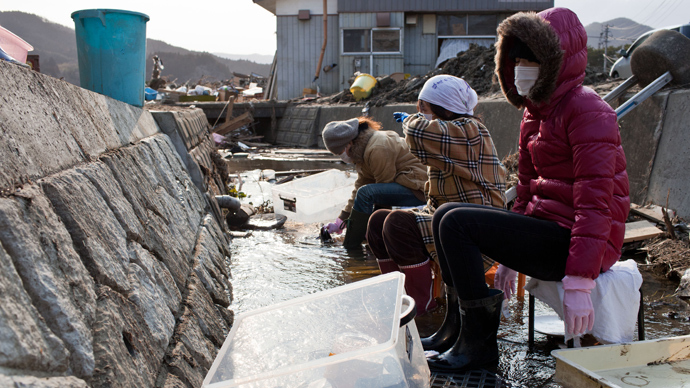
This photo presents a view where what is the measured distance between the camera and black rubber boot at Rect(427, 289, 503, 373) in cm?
215

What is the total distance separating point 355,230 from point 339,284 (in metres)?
1.01

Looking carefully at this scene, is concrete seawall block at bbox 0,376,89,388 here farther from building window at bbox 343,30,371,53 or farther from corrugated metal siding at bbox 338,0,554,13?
corrugated metal siding at bbox 338,0,554,13

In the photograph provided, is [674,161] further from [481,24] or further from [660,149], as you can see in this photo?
[481,24]

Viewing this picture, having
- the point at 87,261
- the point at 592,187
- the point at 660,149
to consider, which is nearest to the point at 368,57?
the point at 660,149

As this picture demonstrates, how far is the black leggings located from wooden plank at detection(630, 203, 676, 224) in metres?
2.87

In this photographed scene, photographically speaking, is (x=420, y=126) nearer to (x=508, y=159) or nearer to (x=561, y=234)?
(x=561, y=234)

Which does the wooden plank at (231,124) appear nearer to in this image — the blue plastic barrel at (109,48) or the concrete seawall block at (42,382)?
the blue plastic barrel at (109,48)

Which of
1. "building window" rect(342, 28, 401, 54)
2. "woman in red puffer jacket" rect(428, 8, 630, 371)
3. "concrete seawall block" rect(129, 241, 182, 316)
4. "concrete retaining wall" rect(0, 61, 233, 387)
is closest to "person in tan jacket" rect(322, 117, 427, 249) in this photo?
"concrete retaining wall" rect(0, 61, 233, 387)

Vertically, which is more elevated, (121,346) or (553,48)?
(553,48)

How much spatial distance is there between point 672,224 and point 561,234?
2.79 m

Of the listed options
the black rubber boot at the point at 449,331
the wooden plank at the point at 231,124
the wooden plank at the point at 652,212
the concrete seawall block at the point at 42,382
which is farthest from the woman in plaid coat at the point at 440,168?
the wooden plank at the point at 231,124

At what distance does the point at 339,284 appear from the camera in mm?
3568

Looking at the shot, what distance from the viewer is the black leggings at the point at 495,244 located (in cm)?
205

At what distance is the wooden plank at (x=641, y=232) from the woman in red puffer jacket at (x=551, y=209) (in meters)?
2.42
